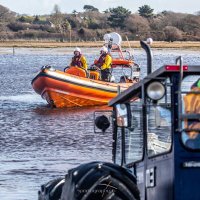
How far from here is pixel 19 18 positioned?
425 ft

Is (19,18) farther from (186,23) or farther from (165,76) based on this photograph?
(165,76)

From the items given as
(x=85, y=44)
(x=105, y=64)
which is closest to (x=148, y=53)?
(x=105, y=64)

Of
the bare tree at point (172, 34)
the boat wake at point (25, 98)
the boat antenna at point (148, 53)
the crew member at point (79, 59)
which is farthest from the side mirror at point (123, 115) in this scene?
the bare tree at point (172, 34)

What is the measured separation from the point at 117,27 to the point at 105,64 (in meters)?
72.4

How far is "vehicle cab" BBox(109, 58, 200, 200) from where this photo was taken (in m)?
A: 7.72

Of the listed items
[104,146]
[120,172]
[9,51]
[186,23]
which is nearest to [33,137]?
[104,146]

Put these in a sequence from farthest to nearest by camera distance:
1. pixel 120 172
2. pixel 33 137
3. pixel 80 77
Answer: pixel 80 77
pixel 33 137
pixel 120 172

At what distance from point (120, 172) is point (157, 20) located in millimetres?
93590

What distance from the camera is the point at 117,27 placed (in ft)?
329

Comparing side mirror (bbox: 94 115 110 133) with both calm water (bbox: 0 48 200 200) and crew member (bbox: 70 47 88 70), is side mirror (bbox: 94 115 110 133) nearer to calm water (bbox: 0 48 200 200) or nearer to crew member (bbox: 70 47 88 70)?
calm water (bbox: 0 48 200 200)

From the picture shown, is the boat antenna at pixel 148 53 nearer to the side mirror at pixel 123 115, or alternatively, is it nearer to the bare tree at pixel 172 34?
the side mirror at pixel 123 115

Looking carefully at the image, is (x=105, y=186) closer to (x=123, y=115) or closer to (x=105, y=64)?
(x=123, y=115)

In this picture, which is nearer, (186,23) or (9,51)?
(9,51)

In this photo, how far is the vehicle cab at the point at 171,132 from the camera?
7719 mm
